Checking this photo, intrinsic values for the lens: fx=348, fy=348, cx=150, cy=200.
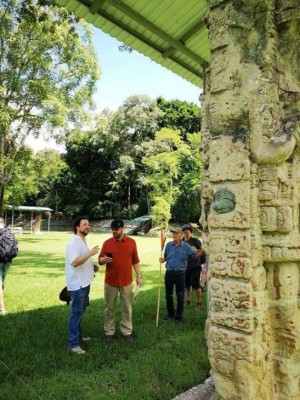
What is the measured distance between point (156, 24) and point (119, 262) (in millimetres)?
3616

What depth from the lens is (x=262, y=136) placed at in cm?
304

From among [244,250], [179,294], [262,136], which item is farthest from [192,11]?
[179,294]

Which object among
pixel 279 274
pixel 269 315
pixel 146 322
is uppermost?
pixel 279 274

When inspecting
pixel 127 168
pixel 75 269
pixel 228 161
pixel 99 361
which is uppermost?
pixel 127 168

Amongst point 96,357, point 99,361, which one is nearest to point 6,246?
point 96,357

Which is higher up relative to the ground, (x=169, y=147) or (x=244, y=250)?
(x=169, y=147)

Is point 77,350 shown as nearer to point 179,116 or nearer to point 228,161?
point 228,161

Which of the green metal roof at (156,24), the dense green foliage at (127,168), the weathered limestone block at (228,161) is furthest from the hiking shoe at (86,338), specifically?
the dense green foliage at (127,168)

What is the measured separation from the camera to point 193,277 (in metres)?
8.12

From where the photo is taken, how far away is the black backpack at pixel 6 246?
6309 millimetres

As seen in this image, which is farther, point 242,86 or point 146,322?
point 146,322

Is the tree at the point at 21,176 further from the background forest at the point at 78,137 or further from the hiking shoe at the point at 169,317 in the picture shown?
the hiking shoe at the point at 169,317

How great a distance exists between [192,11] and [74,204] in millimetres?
34654

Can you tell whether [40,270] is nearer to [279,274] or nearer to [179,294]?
[179,294]
